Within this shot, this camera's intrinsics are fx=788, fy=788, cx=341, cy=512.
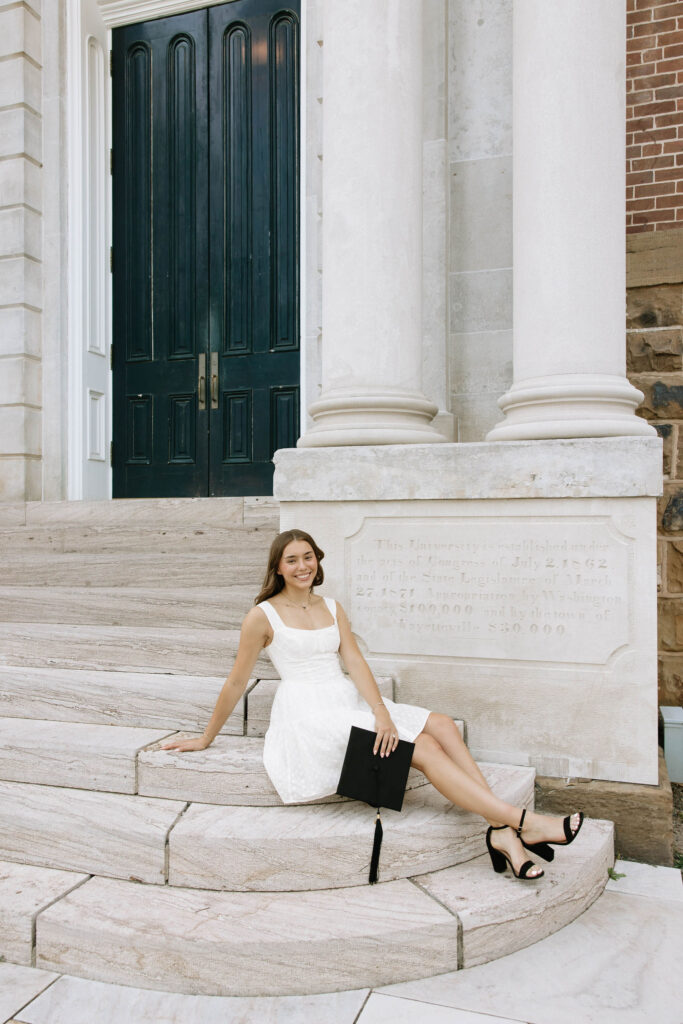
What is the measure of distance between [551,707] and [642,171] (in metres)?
3.81

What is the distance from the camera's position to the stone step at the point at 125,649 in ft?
13.0

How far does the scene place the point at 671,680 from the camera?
525cm

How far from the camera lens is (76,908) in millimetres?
2666

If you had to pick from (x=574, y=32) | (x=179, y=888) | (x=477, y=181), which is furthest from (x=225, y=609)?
(x=574, y=32)

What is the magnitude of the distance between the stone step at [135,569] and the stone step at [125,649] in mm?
360

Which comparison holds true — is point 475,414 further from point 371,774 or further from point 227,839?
point 227,839

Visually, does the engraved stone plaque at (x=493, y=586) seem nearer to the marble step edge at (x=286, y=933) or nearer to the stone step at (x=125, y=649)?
the stone step at (x=125, y=649)

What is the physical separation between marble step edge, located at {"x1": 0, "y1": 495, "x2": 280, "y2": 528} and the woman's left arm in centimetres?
156

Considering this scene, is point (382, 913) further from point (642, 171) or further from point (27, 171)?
point (27, 171)

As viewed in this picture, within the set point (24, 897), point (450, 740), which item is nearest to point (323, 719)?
point (450, 740)

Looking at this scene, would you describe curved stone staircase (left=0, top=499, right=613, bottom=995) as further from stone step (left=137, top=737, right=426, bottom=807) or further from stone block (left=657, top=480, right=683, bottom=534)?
stone block (left=657, top=480, right=683, bottom=534)

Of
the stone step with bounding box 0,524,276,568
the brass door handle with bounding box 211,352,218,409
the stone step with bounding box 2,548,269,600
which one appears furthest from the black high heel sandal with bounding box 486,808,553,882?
the brass door handle with bounding box 211,352,218,409

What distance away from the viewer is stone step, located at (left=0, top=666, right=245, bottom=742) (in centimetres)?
366

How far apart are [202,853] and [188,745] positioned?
54 centimetres
